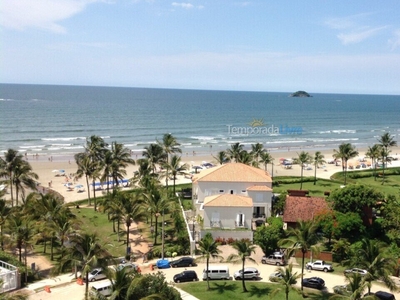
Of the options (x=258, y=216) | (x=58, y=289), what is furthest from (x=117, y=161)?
(x=58, y=289)

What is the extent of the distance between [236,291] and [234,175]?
18.4 meters

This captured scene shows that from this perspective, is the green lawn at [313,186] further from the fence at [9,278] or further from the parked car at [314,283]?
the fence at [9,278]

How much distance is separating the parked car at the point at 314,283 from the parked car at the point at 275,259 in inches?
160

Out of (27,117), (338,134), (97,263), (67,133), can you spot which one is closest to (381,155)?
(97,263)

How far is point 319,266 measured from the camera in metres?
33.2

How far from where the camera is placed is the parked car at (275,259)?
112ft

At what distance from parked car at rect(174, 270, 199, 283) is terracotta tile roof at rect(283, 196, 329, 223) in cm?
1243

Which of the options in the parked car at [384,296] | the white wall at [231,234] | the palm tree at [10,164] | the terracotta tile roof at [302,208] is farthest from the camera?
the palm tree at [10,164]

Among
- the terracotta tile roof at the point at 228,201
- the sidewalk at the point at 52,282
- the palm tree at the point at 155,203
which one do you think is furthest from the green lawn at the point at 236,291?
the terracotta tile roof at the point at 228,201

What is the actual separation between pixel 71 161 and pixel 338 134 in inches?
3284

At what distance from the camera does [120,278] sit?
1936 cm

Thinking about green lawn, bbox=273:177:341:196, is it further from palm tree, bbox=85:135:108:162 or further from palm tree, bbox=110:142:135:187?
palm tree, bbox=85:135:108:162

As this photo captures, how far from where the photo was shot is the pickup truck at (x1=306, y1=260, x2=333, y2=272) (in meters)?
33.1

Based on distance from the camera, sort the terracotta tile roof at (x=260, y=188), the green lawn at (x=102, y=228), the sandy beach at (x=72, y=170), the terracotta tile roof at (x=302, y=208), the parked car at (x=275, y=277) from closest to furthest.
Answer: the parked car at (x=275, y=277), the green lawn at (x=102, y=228), the terracotta tile roof at (x=302, y=208), the terracotta tile roof at (x=260, y=188), the sandy beach at (x=72, y=170)
